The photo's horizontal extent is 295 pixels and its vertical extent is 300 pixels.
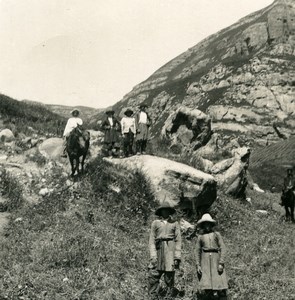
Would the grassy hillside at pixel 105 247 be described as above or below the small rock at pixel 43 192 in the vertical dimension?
below

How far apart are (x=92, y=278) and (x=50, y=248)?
1.16m

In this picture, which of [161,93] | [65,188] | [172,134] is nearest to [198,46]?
[161,93]

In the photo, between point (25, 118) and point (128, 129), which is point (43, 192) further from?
point (25, 118)

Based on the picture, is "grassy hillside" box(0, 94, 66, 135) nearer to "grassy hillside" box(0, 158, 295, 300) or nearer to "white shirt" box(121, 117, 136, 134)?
"white shirt" box(121, 117, 136, 134)

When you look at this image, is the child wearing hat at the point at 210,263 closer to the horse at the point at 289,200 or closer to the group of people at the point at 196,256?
the group of people at the point at 196,256

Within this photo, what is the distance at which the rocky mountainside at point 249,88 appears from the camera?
A: 303 ft

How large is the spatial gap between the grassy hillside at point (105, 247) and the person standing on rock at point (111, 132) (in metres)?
0.88

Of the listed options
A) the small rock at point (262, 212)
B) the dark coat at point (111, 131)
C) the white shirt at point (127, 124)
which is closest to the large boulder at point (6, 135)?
the dark coat at point (111, 131)

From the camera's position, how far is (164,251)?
7.48 m

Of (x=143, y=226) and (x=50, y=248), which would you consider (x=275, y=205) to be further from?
(x=50, y=248)

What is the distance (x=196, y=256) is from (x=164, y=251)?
0.50 meters

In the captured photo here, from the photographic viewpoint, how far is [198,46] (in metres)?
174

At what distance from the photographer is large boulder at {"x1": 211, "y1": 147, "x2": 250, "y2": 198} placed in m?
17.9

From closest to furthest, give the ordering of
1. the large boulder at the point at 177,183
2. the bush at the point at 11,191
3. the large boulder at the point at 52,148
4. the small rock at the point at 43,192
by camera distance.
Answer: the bush at the point at 11,191 < the small rock at the point at 43,192 < the large boulder at the point at 177,183 < the large boulder at the point at 52,148
